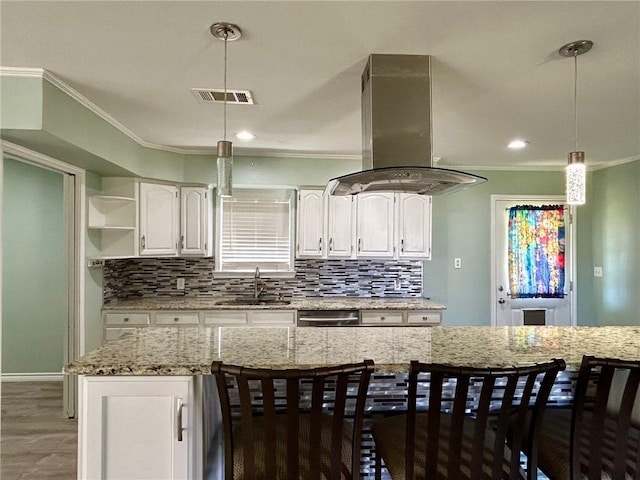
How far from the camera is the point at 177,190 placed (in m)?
4.04

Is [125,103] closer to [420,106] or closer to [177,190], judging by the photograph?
[177,190]

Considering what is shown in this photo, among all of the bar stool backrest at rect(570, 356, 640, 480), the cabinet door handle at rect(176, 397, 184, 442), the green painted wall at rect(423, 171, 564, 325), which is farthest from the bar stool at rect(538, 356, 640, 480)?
the green painted wall at rect(423, 171, 564, 325)

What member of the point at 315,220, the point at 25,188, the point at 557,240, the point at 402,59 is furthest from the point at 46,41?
the point at 557,240

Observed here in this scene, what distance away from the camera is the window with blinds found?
4.41m

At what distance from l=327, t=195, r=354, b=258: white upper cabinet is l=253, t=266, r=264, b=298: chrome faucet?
77 centimetres

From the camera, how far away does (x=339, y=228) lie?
418cm

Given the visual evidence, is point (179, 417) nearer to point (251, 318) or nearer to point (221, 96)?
point (221, 96)

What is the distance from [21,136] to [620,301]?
5575 millimetres

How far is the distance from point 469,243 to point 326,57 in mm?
3283

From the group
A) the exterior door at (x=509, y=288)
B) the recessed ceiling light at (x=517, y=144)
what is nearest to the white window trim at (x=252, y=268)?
the recessed ceiling light at (x=517, y=144)

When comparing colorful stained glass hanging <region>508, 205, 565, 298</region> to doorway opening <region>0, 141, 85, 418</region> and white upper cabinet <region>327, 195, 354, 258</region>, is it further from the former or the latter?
doorway opening <region>0, 141, 85, 418</region>

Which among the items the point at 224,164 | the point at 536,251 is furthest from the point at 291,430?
the point at 536,251

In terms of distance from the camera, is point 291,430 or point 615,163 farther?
point 615,163

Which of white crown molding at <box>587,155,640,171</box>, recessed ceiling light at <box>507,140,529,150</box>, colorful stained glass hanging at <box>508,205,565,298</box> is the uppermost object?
recessed ceiling light at <box>507,140,529,150</box>
